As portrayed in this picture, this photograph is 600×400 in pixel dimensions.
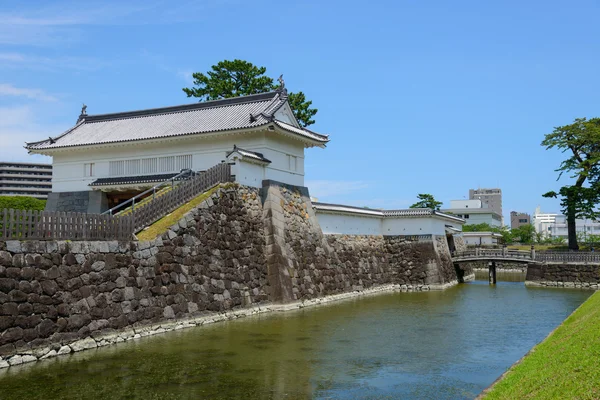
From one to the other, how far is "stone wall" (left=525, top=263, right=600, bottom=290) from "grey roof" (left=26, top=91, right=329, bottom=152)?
650 inches

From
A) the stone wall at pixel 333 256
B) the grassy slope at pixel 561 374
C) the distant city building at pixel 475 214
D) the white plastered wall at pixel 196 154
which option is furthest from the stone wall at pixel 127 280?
the distant city building at pixel 475 214

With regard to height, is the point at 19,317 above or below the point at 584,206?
below

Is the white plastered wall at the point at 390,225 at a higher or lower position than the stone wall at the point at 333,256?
higher

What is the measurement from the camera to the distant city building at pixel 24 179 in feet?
296

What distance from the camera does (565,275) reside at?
3206cm

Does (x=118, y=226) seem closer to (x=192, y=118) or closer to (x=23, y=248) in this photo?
(x=23, y=248)

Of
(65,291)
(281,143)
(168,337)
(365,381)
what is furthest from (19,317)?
(281,143)

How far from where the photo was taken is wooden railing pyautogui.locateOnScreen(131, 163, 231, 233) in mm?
16375

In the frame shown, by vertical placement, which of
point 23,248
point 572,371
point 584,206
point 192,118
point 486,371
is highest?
point 192,118

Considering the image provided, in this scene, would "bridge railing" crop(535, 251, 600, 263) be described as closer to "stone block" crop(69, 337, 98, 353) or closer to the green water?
the green water

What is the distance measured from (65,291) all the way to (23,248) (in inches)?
54.5

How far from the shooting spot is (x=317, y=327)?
650 inches

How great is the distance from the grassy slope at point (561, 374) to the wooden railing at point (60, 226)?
9.89 metres

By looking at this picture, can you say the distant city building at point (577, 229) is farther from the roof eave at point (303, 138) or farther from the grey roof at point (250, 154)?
the grey roof at point (250, 154)
